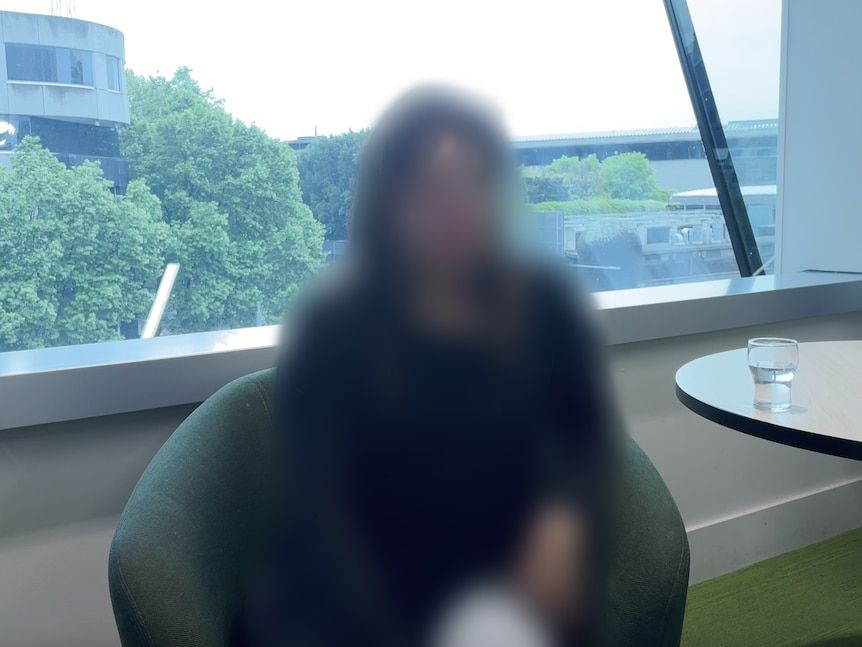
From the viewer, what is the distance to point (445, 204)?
3.83ft

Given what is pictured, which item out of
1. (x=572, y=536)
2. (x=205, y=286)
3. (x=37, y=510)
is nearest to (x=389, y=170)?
(x=572, y=536)

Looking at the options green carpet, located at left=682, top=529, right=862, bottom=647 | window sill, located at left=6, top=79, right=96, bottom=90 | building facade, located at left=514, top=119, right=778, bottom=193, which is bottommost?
green carpet, located at left=682, top=529, right=862, bottom=647

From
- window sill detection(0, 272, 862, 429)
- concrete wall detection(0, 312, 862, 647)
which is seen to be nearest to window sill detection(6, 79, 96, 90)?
window sill detection(0, 272, 862, 429)

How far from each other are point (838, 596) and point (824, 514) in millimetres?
459

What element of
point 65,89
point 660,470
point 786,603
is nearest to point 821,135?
point 660,470

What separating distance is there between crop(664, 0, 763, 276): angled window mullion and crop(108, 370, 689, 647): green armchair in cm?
244

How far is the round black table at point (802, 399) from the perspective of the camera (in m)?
1.13

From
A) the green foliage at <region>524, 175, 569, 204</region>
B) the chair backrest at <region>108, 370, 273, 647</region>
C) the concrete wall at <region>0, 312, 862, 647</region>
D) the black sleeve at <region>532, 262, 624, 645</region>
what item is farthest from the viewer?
the green foliage at <region>524, 175, 569, 204</region>

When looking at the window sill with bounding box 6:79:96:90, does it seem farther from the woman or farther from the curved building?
the woman

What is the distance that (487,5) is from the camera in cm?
282

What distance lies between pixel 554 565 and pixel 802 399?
0.56 metres

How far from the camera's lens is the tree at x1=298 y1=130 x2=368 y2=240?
2.51 m

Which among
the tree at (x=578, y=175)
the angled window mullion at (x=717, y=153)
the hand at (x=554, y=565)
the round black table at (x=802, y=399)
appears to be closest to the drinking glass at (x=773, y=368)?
the round black table at (x=802, y=399)

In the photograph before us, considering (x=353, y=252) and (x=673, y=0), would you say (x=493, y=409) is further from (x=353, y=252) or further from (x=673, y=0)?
(x=673, y=0)
